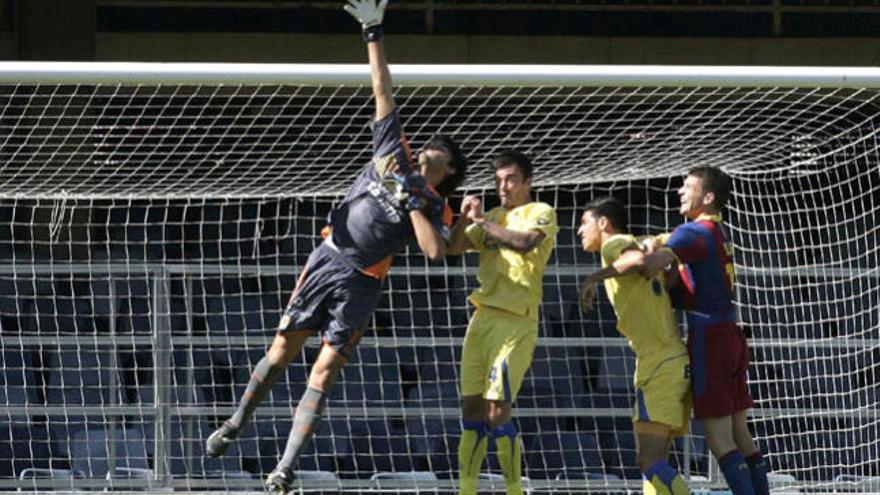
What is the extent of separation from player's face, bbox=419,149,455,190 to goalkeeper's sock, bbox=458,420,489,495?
1.19m

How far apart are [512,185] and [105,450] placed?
179 inches

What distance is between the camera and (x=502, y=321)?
30.5ft

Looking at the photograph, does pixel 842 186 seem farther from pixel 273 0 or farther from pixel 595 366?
pixel 273 0

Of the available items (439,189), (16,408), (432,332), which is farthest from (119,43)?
(439,189)

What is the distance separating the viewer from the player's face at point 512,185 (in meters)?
→ 9.32

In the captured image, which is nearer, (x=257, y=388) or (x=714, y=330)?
(x=257, y=388)

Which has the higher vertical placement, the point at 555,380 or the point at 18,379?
the point at 18,379

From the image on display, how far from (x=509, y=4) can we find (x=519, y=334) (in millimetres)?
8104

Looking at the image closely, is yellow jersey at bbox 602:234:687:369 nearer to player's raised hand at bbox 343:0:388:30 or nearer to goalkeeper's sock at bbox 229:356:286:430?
player's raised hand at bbox 343:0:388:30

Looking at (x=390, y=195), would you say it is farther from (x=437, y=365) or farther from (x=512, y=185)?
(x=437, y=365)

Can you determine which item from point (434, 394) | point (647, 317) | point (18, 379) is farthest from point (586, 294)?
point (18, 379)

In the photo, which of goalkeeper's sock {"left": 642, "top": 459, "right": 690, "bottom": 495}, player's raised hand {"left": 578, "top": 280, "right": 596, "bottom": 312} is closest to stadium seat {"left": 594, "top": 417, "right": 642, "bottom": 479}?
goalkeeper's sock {"left": 642, "top": 459, "right": 690, "bottom": 495}

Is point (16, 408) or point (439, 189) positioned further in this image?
point (16, 408)

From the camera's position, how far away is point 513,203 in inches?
369
